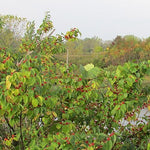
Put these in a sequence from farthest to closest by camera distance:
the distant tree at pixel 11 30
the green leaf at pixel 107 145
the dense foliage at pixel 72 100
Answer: the distant tree at pixel 11 30 → the dense foliage at pixel 72 100 → the green leaf at pixel 107 145

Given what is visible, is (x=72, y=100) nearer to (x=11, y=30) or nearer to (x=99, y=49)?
Answer: (x=11, y=30)

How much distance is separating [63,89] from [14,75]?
606 mm

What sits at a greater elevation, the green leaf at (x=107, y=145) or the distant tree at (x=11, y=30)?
the distant tree at (x=11, y=30)

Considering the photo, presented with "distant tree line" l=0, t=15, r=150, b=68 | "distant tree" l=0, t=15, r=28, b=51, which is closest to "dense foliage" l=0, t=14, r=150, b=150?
"distant tree line" l=0, t=15, r=150, b=68

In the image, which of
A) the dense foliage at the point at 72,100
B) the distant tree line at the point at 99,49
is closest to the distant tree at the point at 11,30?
the distant tree line at the point at 99,49

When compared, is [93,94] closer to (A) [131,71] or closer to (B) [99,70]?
(B) [99,70]

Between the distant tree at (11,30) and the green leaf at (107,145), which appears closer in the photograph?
the green leaf at (107,145)

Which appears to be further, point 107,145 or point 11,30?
point 11,30

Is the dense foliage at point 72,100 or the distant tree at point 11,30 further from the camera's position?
the distant tree at point 11,30

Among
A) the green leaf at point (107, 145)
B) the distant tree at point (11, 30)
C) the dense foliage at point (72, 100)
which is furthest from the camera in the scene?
the distant tree at point (11, 30)

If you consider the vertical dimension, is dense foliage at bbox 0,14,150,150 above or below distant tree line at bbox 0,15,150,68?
below

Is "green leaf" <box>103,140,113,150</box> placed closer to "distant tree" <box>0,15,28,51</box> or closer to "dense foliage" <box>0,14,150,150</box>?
"dense foliage" <box>0,14,150,150</box>

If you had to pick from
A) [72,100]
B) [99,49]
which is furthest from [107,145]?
[99,49]

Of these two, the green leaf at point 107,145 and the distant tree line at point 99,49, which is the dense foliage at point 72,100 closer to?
the green leaf at point 107,145
